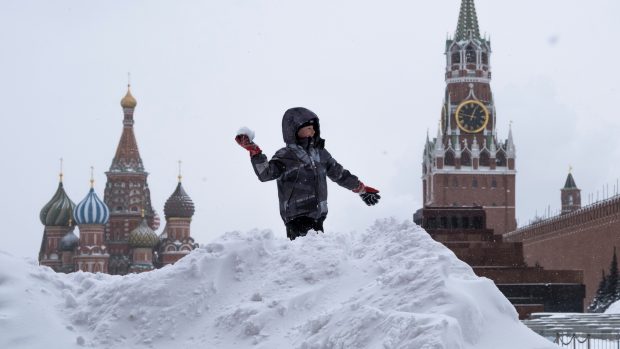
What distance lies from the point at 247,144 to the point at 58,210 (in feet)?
206

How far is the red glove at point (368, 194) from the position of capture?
7.40m

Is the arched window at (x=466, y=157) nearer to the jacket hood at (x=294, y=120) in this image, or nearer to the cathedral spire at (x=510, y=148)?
the cathedral spire at (x=510, y=148)

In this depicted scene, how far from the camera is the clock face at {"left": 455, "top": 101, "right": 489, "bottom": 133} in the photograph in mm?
71688

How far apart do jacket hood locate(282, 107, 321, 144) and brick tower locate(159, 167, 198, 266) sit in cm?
5889

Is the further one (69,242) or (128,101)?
(128,101)

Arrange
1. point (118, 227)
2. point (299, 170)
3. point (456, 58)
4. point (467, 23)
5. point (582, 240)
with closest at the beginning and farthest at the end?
point (299, 170) < point (582, 240) < point (118, 227) < point (456, 58) < point (467, 23)

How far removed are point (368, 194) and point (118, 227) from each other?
200 ft

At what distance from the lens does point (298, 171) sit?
6.80 m

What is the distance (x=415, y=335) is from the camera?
482cm

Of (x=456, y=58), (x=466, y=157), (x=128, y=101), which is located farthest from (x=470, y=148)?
(x=128, y=101)

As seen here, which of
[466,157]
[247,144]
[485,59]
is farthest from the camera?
[485,59]

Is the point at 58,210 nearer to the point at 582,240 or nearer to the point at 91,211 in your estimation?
the point at 91,211

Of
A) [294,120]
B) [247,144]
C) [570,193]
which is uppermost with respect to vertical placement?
[570,193]

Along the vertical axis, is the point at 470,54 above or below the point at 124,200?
above
